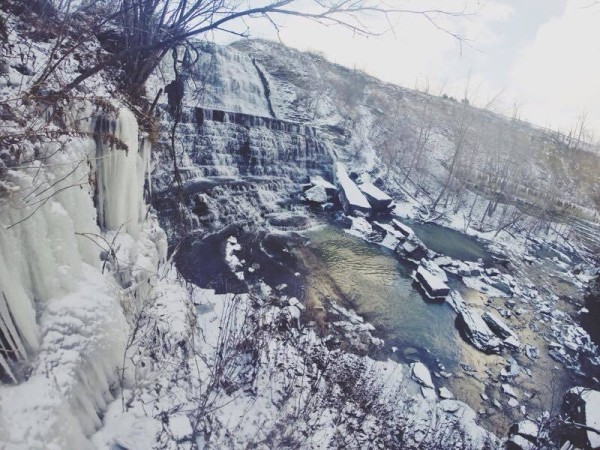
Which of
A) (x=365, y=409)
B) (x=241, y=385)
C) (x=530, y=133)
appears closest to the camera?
(x=241, y=385)

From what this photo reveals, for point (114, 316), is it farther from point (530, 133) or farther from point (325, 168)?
point (530, 133)

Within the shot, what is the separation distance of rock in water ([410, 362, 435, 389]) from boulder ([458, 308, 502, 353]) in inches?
93.6

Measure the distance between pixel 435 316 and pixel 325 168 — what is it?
508 inches

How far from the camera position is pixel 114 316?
2.96 meters

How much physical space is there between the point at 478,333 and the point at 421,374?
9.74ft

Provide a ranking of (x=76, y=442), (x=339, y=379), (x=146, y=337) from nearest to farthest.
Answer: (x=76, y=442) → (x=146, y=337) → (x=339, y=379)

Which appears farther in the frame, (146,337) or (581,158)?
(581,158)

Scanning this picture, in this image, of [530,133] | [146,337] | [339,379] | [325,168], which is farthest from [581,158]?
[146,337]

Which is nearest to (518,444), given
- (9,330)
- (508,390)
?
(508,390)

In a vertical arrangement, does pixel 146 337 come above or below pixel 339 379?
above

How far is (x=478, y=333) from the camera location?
9.14 m

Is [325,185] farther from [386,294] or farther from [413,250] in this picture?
[386,294]

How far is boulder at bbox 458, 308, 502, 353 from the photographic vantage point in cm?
883

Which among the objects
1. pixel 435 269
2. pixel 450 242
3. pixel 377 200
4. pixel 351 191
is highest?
pixel 351 191
